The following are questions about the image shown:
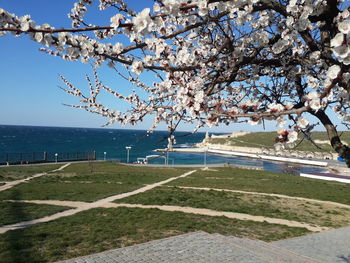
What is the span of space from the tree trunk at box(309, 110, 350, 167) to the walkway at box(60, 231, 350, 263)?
3590 mm

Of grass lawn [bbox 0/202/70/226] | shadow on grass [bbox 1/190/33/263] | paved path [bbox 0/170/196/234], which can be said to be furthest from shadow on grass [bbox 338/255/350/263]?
grass lawn [bbox 0/202/70/226]

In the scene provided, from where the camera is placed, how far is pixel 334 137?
3.17 m

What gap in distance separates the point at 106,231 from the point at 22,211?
3.91 m

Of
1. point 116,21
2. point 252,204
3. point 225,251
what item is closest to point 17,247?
point 225,251

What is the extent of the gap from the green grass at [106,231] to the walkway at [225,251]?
25.8 inches

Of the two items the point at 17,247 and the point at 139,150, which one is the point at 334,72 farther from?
the point at 139,150

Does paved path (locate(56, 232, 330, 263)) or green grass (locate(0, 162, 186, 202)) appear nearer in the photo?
paved path (locate(56, 232, 330, 263))

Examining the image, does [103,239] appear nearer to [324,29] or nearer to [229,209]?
[229,209]

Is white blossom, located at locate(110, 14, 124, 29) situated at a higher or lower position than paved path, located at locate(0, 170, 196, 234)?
higher

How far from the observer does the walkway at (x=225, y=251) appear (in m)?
6.06

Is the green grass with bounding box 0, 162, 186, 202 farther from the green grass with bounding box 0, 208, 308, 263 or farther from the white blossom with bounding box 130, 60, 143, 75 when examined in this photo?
the white blossom with bounding box 130, 60, 143, 75

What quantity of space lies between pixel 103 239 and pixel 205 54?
18.9ft

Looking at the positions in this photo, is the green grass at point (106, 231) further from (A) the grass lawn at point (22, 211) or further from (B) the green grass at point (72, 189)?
(B) the green grass at point (72, 189)

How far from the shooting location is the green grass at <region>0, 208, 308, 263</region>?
680 centimetres
